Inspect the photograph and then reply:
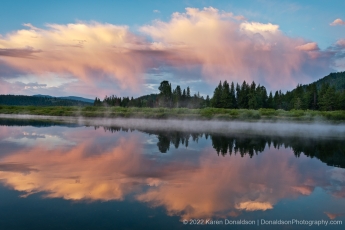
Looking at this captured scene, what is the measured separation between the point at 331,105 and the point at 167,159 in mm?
60240

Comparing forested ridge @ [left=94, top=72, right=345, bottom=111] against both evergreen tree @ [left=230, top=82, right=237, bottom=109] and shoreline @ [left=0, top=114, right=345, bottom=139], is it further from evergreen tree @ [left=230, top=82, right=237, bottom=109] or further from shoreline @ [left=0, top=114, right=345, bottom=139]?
shoreline @ [left=0, top=114, right=345, bottom=139]

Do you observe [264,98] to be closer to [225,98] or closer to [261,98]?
[261,98]

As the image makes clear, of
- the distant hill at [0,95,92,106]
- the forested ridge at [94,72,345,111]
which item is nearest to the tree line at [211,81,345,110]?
the forested ridge at [94,72,345,111]

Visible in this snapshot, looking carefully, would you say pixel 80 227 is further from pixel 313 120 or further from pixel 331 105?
pixel 331 105

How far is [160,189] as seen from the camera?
30.3ft

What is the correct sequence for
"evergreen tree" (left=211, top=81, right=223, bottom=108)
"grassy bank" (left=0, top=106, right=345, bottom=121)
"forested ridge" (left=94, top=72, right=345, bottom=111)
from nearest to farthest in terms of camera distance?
"grassy bank" (left=0, top=106, right=345, bottom=121)
"forested ridge" (left=94, top=72, right=345, bottom=111)
"evergreen tree" (left=211, top=81, right=223, bottom=108)

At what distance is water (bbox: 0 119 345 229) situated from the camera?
7.04 m

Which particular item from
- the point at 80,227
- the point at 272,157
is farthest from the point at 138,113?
the point at 80,227

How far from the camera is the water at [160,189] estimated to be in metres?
7.04

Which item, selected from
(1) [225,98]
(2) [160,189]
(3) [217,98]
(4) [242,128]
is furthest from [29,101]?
(2) [160,189]

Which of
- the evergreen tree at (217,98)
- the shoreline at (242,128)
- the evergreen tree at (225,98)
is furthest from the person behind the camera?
the evergreen tree at (217,98)

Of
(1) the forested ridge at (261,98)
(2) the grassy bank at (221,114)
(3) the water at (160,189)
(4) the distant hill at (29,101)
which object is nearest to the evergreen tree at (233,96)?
(1) the forested ridge at (261,98)

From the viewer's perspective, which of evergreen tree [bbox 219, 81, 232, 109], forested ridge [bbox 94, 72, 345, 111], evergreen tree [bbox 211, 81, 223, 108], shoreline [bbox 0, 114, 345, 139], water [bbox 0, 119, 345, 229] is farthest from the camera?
evergreen tree [bbox 211, 81, 223, 108]

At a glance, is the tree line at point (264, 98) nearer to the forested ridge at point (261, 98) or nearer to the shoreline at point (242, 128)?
the forested ridge at point (261, 98)
